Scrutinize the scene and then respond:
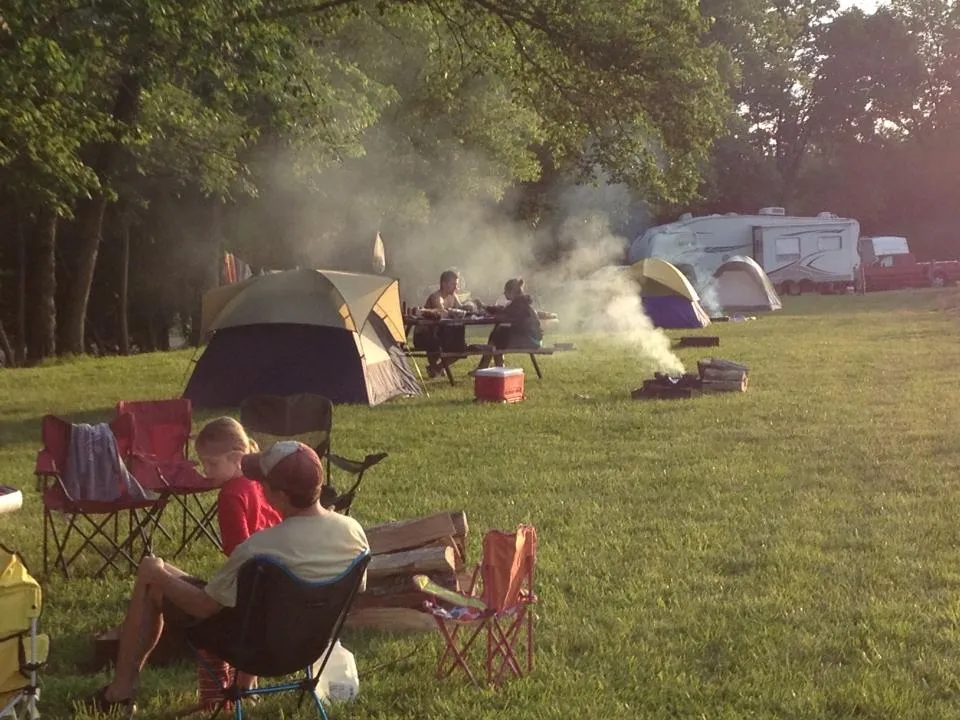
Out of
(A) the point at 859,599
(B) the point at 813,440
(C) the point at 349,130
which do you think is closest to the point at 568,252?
(C) the point at 349,130

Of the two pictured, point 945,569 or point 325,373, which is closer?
point 945,569

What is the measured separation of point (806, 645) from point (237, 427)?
256 centimetres

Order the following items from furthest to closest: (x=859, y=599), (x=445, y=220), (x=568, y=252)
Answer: (x=568, y=252), (x=445, y=220), (x=859, y=599)

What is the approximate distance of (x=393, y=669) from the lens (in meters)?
4.30

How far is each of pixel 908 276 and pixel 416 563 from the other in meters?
36.3

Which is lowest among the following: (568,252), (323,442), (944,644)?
(944,644)

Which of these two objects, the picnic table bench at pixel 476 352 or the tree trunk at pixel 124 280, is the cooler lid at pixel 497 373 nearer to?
the picnic table bench at pixel 476 352

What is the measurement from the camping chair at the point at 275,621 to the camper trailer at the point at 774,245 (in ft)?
105

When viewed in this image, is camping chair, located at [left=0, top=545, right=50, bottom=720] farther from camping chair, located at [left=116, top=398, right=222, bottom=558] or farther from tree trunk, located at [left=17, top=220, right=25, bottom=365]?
tree trunk, located at [left=17, top=220, right=25, bottom=365]

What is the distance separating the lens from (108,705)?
3.94 meters

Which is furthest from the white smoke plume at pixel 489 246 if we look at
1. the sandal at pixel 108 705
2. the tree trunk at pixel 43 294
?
the sandal at pixel 108 705

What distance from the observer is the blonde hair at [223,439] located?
4859 millimetres

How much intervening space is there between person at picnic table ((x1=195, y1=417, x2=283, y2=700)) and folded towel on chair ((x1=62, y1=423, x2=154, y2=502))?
0.74m

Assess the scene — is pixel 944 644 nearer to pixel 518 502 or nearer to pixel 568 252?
pixel 518 502
